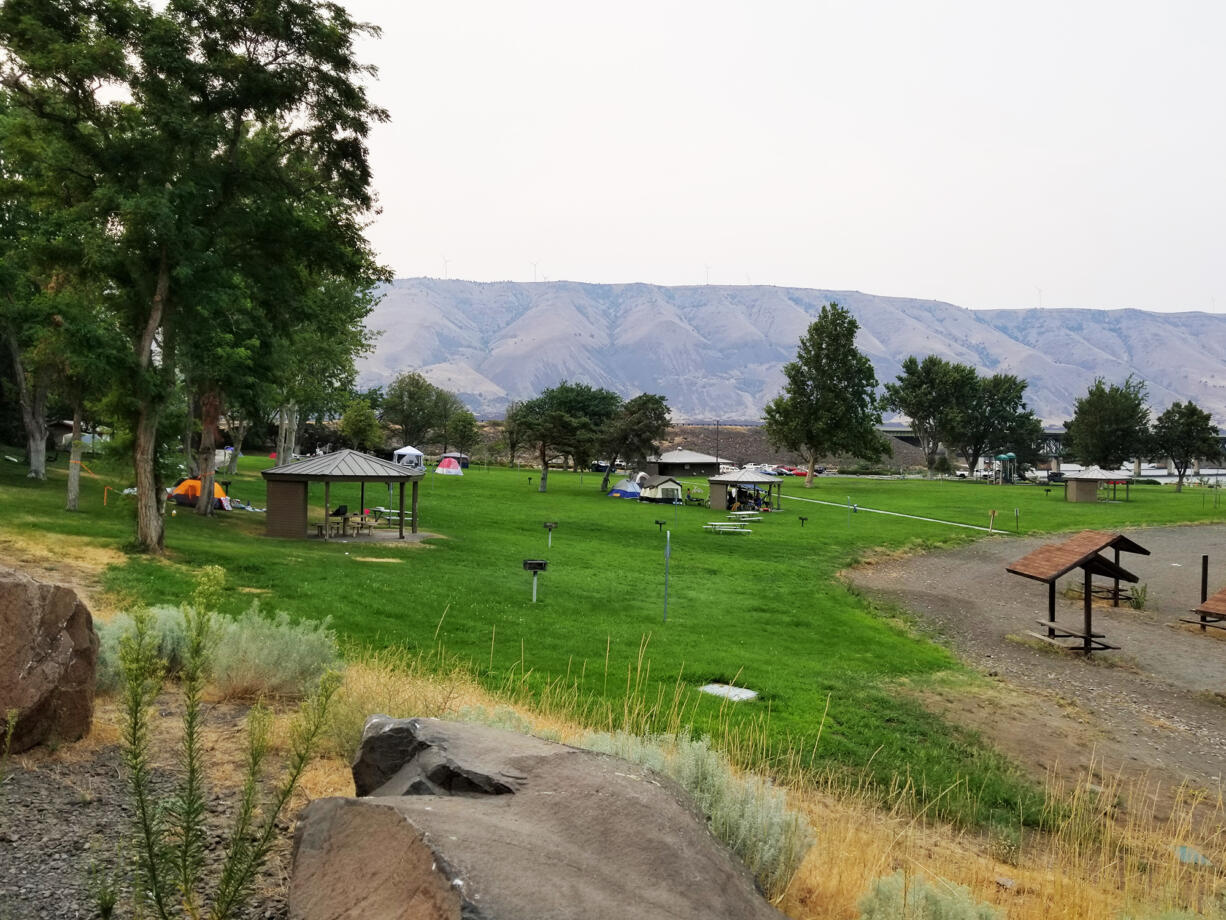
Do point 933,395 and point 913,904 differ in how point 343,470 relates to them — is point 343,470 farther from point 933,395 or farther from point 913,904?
point 933,395

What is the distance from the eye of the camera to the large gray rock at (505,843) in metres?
3.39

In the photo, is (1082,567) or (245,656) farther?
(1082,567)

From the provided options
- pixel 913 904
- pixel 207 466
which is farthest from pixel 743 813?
pixel 207 466

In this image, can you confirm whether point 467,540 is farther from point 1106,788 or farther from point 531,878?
point 531,878

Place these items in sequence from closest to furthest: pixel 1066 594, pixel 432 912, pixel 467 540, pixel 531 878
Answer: pixel 432 912 → pixel 531 878 → pixel 1066 594 → pixel 467 540

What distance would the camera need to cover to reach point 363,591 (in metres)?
19.0

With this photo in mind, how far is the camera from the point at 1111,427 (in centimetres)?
9088

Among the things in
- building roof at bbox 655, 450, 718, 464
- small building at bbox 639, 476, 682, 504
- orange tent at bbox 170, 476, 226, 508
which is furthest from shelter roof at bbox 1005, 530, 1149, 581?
building roof at bbox 655, 450, 718, 464

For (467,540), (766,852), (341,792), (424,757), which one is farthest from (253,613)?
(467,540)

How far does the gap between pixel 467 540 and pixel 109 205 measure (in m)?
15.8

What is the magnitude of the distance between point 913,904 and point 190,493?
34.6 m

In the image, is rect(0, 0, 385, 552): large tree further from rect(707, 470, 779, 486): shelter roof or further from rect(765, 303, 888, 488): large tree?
rect(765, 303, 888, 488): large tree

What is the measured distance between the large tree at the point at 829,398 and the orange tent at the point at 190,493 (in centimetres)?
5515

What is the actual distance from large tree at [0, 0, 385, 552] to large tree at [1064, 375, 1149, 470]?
293 ft
